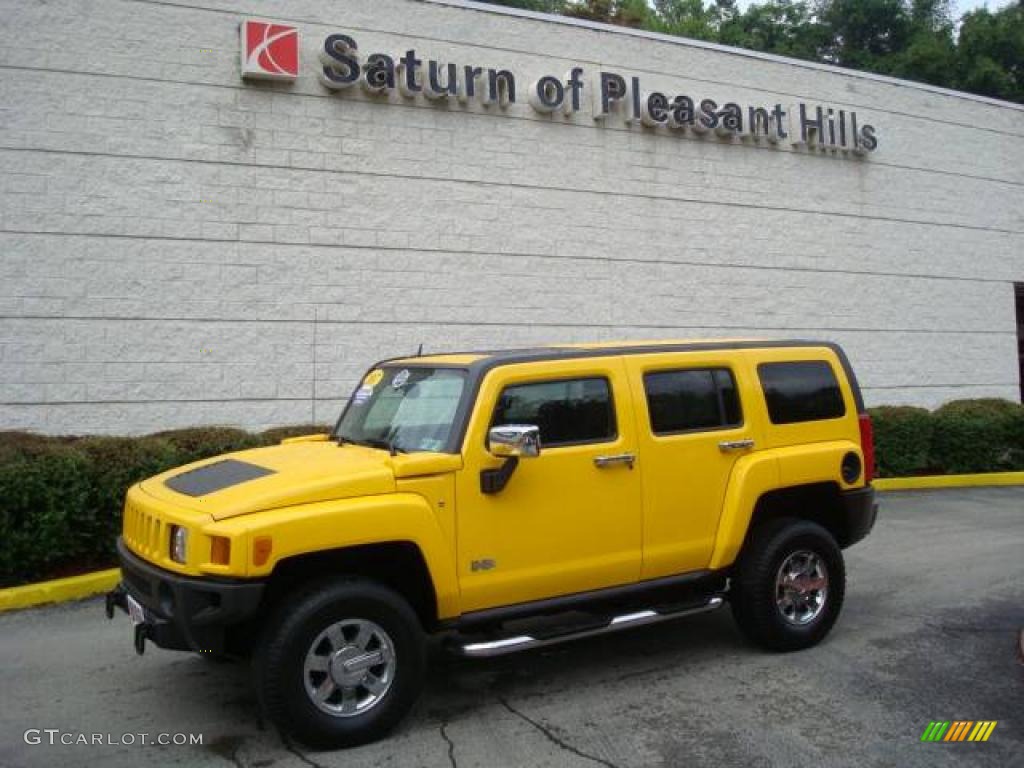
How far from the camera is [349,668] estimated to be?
4.41m

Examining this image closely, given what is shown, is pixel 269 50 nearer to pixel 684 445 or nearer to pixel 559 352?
pixel 559 352

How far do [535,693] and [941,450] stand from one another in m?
10.5

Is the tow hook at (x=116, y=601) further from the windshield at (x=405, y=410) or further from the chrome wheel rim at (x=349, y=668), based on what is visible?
the windshield at (x=405, y=410)

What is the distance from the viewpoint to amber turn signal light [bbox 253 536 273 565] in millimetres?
4164

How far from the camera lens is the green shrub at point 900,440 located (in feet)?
42.9

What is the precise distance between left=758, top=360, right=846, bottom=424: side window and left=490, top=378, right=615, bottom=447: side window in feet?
4.20

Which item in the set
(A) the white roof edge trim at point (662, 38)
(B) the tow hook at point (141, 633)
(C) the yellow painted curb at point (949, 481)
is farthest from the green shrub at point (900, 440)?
(B) the tow hook at point (141, 633)

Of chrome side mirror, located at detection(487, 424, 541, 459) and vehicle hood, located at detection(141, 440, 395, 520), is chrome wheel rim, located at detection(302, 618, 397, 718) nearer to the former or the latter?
vehicle hood, located at detection(141, 440, 395, 520)

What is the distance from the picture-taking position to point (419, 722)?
15.7 feet

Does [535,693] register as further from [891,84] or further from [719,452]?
[891,84]

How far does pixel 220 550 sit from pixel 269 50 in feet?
27.6

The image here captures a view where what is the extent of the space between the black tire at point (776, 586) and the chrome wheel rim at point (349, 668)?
239 centimetres

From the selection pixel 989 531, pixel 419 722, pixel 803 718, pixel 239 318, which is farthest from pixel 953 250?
pixel 419 722

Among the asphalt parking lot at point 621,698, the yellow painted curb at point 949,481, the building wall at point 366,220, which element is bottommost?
the asphalt parking lot at point 621,698
